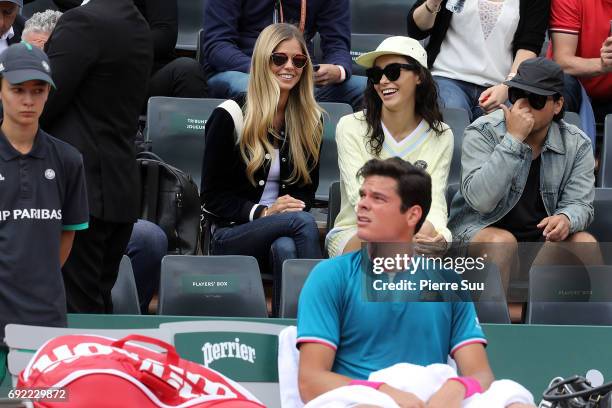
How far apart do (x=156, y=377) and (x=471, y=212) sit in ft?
9.17

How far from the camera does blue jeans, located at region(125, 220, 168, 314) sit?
5848 mm

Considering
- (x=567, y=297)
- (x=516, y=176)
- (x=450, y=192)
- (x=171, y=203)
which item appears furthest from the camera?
(x=450, y=192)

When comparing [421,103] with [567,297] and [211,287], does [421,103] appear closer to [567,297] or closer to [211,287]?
[567,297]

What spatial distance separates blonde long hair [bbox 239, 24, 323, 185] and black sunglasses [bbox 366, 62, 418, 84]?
34cm

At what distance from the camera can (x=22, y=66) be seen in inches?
174

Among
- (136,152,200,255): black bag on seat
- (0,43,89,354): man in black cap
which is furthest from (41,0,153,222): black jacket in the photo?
(136,152,200,255): black bag on seat

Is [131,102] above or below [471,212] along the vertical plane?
above

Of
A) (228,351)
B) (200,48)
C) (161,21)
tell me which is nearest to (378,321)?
(228,351)

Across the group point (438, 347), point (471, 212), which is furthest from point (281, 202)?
point (438, 347)

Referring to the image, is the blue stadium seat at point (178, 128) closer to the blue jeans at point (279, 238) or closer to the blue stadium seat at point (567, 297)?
the blue jeans at point (279, 238)

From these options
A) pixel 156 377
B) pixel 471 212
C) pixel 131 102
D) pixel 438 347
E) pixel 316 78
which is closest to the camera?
pixel 156 377

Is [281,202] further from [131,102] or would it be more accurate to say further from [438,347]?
[438,347]

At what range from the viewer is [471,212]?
6102 mm

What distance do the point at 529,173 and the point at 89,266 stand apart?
7.00 ft
